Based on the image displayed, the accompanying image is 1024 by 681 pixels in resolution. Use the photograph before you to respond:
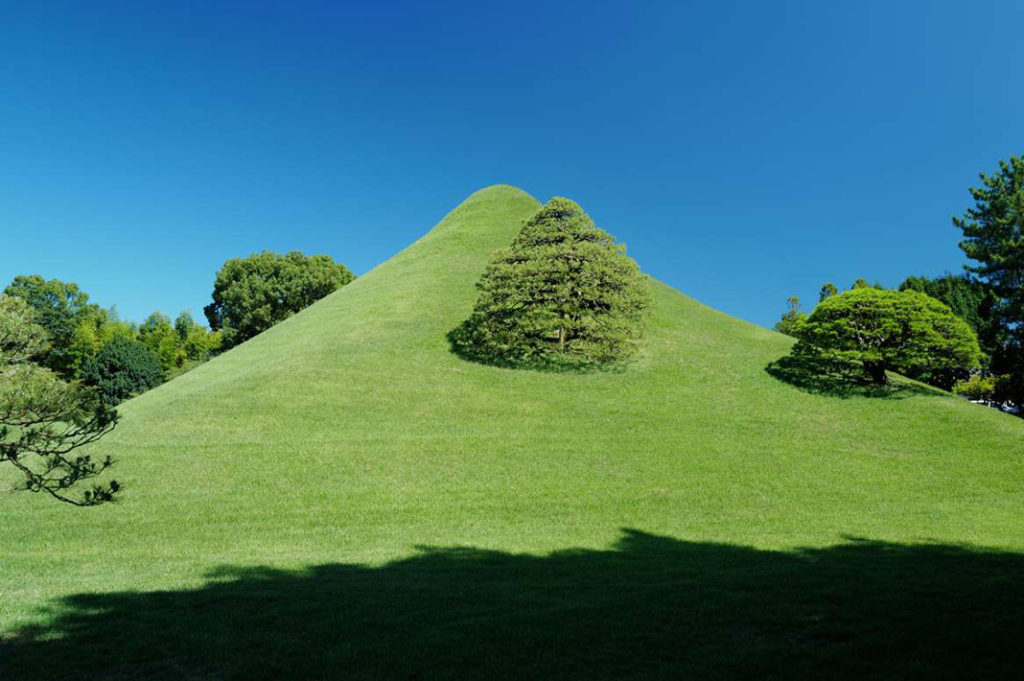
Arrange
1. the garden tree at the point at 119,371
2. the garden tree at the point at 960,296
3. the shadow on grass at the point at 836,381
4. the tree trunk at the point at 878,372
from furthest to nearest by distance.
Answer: the garden tree at the point at 119,371 < the garden tree at the point at 960,296 < the tree trunk at the point at 878,372 < the shadow on grass at the point at 836,381

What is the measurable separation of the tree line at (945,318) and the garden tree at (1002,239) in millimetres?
A: 49

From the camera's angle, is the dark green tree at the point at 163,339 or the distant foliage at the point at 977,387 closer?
the distant foliage at the point at 977,387

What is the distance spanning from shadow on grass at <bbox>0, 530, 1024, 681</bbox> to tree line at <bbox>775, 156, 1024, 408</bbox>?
74.7ft

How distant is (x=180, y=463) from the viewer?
21.7 metres

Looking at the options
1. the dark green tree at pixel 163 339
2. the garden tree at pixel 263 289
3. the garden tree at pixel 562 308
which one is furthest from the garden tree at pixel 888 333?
the dark green tree at pixel 163 339

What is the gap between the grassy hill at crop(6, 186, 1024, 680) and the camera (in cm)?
761

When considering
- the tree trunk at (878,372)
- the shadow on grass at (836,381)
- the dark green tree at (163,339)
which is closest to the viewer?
the shadow on grass at (836,381)

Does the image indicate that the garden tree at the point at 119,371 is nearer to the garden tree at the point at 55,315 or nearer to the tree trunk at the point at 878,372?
the garden tree at the point at 55,315

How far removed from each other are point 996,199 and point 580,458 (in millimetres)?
35868

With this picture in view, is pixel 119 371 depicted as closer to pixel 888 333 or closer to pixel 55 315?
pixel 55 315

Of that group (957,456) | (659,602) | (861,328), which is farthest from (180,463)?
(861,328)

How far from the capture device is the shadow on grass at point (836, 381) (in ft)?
106

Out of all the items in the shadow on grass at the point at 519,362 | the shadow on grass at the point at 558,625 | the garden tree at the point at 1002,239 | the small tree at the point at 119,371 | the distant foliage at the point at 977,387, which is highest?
the garden tree at the point at 1002,239

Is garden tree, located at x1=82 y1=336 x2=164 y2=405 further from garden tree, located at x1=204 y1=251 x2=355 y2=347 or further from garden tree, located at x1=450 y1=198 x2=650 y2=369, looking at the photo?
garden tree, located at x1=450 y1=198 x2=650 y2=369
